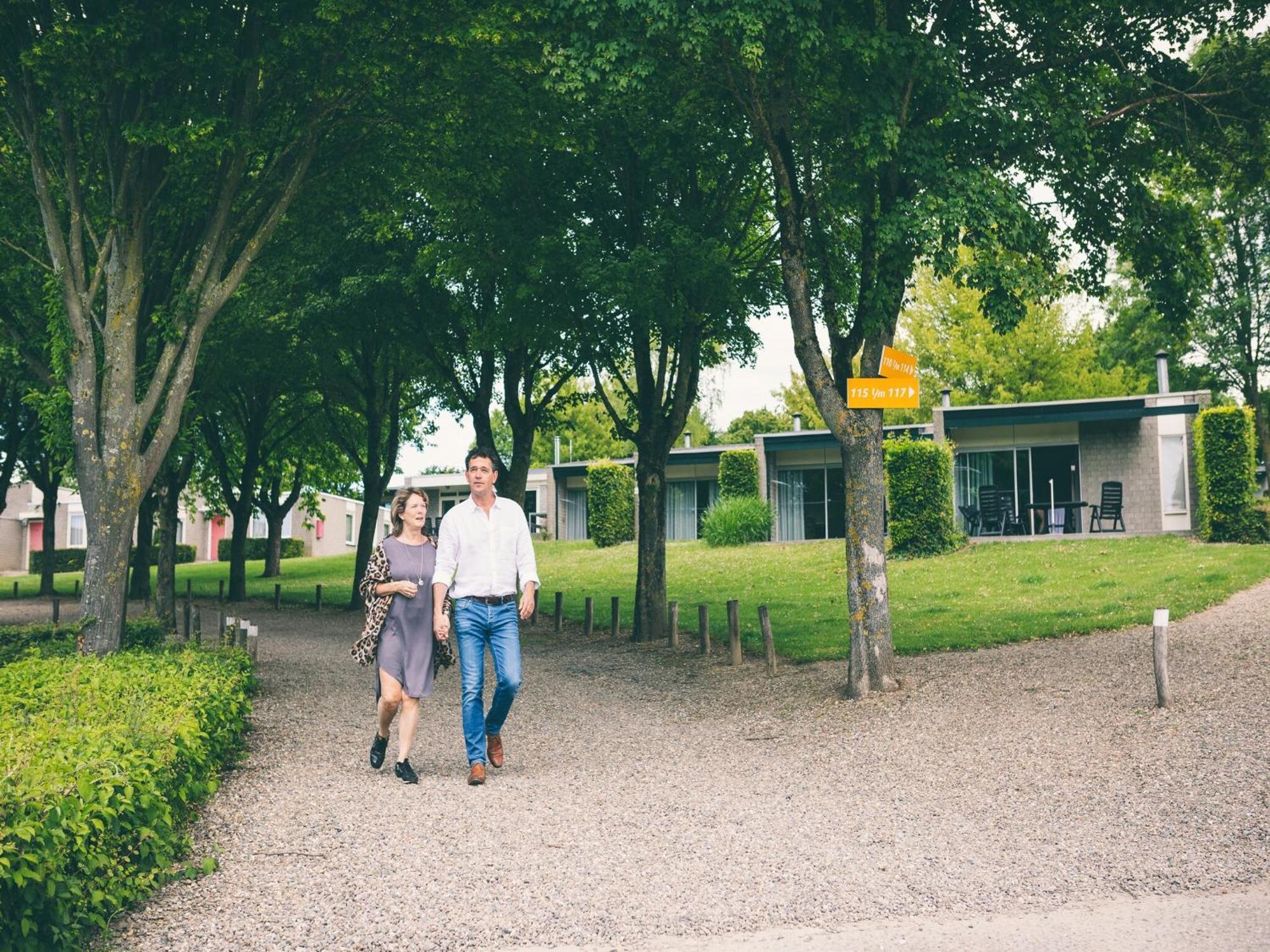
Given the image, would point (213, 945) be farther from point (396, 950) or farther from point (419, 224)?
point (419, 224)

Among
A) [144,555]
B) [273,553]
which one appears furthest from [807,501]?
[144,555]

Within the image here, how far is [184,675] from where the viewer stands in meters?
8.02

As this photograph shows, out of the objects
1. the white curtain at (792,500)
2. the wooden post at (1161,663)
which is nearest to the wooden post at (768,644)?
the wooden post at (1161,663)

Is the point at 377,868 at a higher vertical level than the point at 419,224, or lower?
lower

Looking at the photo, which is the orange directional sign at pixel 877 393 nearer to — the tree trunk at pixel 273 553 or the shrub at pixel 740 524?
the shrub at pixel 740 524

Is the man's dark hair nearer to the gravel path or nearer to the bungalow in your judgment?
the gravel path

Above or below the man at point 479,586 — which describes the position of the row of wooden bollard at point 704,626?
below

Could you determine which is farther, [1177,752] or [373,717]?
[373,717]

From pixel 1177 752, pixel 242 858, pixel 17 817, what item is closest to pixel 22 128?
pixel 242 858

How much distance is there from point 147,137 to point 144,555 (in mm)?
20094

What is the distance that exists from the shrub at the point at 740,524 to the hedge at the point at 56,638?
17.3 m

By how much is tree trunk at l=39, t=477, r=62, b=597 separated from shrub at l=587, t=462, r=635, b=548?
48.1ft

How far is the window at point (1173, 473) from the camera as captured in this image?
88.4ft

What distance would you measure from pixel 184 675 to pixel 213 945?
4096 millimetres
